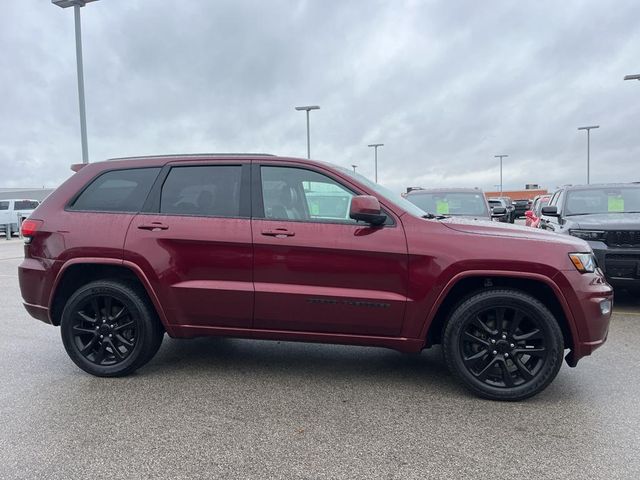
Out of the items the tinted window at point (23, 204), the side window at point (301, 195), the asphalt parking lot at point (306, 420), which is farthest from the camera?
the tinted window at point (23, 204)

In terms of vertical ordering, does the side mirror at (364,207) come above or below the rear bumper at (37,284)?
above

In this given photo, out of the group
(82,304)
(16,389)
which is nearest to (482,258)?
(82,304)

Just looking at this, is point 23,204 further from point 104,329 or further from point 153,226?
point 153,226

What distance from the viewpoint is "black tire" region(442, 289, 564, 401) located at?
345 cm

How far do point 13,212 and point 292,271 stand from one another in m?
24.8

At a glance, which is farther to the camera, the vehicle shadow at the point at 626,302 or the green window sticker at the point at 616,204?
the green window sticker at the point at 616,204

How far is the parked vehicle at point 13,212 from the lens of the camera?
918 inches

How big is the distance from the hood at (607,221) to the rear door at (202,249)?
467 cm

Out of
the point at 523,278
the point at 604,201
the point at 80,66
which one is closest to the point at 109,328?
the point at 523,278

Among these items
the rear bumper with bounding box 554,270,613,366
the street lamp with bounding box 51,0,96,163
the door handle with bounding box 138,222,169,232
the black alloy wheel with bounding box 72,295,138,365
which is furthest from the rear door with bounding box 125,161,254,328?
the street lamp with bounding box 51,0,96,163

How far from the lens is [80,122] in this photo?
13227 mm

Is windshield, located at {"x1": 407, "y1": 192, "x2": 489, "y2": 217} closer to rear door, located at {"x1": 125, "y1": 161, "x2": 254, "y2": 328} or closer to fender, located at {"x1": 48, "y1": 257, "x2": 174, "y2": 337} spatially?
rear door, located at {"x1": 125, "y1": 161, "x2": 254, "y2": 328}

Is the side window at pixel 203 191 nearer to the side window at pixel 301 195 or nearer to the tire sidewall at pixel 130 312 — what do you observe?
the side window at pixel 301 195

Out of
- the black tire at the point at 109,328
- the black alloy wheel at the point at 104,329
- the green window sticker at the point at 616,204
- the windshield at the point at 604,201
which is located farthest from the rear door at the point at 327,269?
the green window sticker at the point at 616,204
